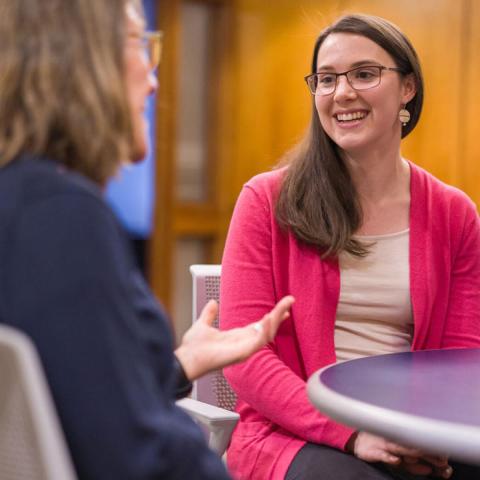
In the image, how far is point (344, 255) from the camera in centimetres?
204

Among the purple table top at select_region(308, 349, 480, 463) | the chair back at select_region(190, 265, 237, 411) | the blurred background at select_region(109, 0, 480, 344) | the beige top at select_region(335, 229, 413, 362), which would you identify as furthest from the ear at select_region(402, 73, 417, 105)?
the blurred background at select_region(109, 0, 480, 344)

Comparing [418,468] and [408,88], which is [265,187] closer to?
[408,88]

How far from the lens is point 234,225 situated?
2.05 metres

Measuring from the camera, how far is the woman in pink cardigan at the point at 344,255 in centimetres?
188

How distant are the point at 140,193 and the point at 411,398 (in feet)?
15.0

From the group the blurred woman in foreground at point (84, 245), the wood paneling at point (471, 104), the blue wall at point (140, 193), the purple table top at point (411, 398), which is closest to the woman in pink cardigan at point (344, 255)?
the purple table top at point (411, 398)

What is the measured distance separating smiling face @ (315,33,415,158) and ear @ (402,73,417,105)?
48 millimetres

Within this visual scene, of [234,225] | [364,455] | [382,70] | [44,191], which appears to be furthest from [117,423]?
[382,70]

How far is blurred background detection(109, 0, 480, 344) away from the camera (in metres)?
5.33

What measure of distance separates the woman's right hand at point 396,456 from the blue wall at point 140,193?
394cm

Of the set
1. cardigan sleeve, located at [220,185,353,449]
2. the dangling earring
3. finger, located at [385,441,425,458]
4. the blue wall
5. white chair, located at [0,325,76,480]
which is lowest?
the blue wall

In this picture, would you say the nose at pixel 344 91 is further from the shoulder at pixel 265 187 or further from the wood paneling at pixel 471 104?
the wood paneling at pixel 471 104

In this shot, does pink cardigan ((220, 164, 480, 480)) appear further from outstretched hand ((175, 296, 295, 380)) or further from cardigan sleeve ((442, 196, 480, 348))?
outstretched hand ((175, 296, 295, 380))

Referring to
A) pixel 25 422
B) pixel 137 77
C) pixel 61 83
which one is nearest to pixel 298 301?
pixel 137 77
